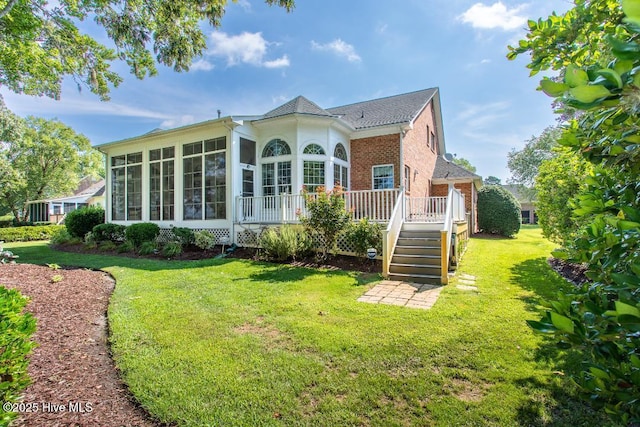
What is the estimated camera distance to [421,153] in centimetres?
1477

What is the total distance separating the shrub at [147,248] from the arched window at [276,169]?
4.42 meters

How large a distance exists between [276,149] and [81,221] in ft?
34.9

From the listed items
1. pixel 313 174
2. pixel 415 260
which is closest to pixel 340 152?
pixel 313 174

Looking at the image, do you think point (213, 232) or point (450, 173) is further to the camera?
point (450, 173)

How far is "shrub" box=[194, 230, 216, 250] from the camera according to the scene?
10875 millimetres

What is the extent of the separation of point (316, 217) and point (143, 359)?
5673mm

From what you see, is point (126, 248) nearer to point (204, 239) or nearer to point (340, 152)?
point (204, 239)

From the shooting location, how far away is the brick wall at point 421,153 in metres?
13.0

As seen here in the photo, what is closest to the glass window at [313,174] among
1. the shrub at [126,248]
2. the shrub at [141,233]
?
the shrub at [141,233]

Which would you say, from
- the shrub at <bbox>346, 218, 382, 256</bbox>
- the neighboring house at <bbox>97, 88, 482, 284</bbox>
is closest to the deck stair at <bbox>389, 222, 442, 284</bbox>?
the shrub at <bbox>346, 218, 382, 256</bbox>

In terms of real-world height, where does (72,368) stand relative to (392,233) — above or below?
below

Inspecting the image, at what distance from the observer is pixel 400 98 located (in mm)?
15445

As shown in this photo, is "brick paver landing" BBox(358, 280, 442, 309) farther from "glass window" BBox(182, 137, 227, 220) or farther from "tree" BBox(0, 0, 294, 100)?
"glass window" BBox(182, 137, 227, 220)

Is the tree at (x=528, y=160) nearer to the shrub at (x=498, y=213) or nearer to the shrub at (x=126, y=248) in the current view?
the shrub at (x=498, y=213)
